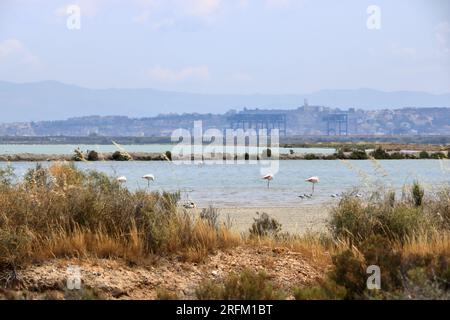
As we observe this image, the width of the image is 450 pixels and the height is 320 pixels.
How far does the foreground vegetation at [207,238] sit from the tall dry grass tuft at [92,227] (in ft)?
0.05

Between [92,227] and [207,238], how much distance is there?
1.79 m

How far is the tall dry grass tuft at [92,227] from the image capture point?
10.5 m

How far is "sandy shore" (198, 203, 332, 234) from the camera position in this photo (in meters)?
17.9

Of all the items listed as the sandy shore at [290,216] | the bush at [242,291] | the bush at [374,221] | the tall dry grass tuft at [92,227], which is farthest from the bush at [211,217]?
the bush at [242,291]

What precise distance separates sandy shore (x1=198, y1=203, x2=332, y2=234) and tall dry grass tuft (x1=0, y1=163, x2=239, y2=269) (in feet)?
18.3

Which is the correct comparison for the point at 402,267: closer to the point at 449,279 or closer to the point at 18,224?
the point at 449,279

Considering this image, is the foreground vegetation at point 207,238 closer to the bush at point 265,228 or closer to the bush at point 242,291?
the bush at point 242,291

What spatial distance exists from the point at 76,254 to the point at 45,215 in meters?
0.92

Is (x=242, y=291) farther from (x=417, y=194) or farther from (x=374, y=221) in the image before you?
(x=417, y=194)

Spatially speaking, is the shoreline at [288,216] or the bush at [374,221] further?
the shoreline at [288,216]

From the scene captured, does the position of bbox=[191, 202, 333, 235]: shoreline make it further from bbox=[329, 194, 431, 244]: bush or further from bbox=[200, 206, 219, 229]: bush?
bbox=[329, 194, 431, 244]: bush

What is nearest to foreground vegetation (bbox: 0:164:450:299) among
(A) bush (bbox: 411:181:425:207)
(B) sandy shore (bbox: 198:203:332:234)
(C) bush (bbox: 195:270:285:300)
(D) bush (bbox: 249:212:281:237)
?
(C) bush (bbox: 195:270:285:300)

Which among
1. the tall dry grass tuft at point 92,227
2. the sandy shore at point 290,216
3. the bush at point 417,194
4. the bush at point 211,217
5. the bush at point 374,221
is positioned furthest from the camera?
the sandy shore at point 290,216

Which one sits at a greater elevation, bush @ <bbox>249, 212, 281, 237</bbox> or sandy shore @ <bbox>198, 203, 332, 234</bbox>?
bush @ <bbox>249, 212, 281, 237</bbox>
